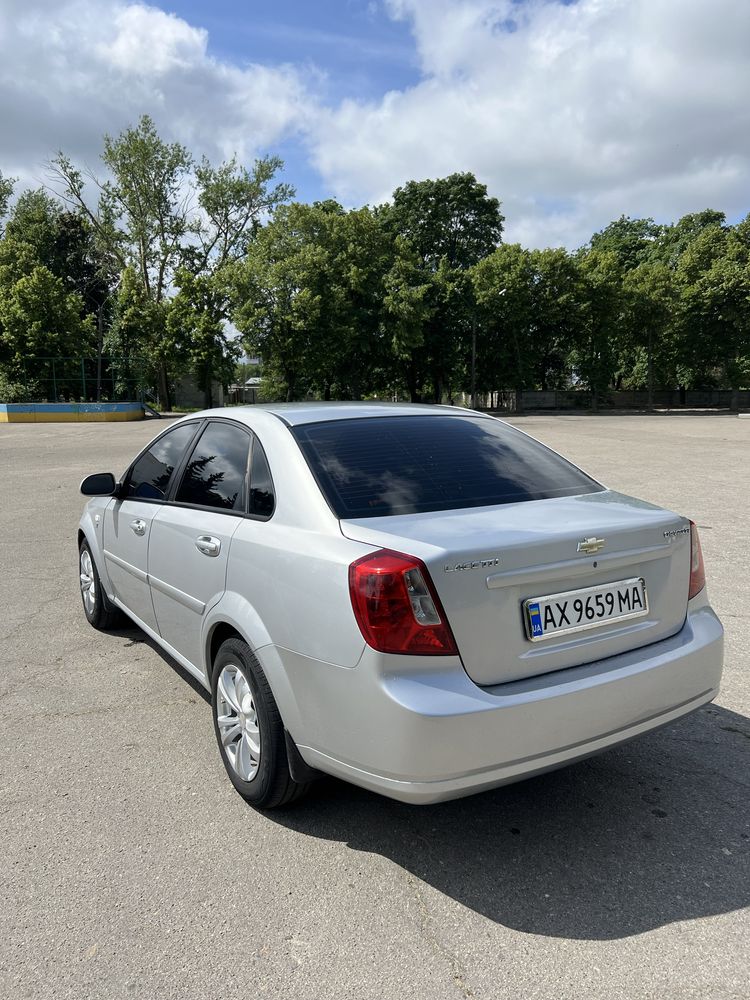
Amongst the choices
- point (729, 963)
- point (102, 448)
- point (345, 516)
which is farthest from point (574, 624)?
point (102, 448)

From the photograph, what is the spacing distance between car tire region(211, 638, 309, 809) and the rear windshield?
2.41ft

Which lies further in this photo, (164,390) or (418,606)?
(164,390)

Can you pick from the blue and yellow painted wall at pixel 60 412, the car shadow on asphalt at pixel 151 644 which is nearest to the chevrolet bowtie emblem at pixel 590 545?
the car shadow on asphalt at pixel 151 644

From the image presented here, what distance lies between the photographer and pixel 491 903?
7.77 feet

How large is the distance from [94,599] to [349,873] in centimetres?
321

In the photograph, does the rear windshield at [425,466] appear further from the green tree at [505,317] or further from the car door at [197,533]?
the green tree at [505,317]

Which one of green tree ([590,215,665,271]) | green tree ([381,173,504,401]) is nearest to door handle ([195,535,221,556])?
green tree ([381,173,504,401])

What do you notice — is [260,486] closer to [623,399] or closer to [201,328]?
[201,328]

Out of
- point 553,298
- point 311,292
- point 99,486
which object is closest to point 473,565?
point 99,486

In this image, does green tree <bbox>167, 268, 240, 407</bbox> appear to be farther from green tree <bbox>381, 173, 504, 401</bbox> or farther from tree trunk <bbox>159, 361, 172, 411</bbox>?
green tree <bbox>381, 173, 504, 401</bbox>

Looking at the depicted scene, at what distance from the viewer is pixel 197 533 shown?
334 cm

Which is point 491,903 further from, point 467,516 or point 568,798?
point 467,516

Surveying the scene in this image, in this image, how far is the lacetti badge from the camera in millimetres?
2326

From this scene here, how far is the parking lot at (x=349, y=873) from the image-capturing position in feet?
6.85
